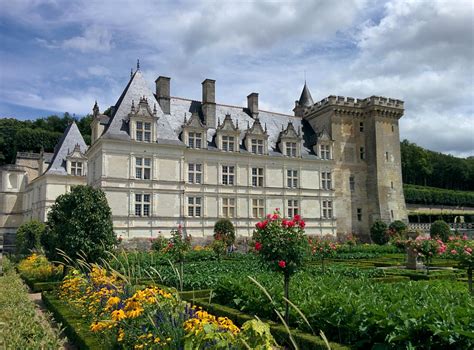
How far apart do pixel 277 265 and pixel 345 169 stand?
3116cm

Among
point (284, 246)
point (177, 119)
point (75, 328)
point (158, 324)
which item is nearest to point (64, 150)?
point (177, 119)

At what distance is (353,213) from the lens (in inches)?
1494

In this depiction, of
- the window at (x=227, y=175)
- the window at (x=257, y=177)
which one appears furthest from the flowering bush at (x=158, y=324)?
the window at (x=257, y=177)

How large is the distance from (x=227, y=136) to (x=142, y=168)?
24.0ft

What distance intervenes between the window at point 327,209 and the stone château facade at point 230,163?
0.08 m

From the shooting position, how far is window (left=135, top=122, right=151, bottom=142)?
29.0 m

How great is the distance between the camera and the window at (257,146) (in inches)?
1348

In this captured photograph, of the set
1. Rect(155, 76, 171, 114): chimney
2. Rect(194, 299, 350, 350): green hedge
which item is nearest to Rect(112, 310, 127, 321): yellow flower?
Rect(194, 299, 350, 350): green hedge

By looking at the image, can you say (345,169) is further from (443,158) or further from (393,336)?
(443,158)

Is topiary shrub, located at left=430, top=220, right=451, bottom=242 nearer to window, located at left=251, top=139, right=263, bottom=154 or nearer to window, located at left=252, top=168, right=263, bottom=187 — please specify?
window, located at left=252, top=168, right=263, bottom=187

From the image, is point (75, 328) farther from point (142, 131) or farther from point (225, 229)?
point (142, 131)

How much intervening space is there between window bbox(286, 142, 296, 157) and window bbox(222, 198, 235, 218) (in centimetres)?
659

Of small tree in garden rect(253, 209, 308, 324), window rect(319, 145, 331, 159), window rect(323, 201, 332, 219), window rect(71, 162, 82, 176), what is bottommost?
small tree in garden rect(253, 209, 308, 324)

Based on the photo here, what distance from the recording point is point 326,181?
37.0 metres
